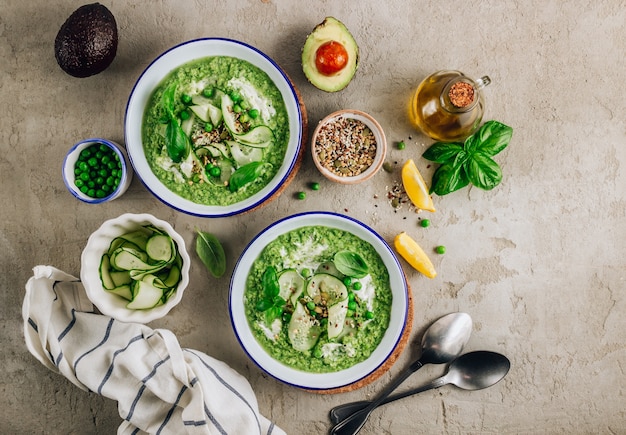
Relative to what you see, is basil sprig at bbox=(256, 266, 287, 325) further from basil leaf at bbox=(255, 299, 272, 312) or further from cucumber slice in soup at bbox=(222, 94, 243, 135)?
cucumber slice in soup at bbox=(222, 94, 243, 135)

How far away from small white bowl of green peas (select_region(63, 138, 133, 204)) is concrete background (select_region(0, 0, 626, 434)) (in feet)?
0.64

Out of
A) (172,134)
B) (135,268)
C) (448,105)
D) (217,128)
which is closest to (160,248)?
(135,268)

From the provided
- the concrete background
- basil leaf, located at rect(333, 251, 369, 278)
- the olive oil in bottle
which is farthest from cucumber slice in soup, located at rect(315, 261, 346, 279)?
the olive oil in bottle

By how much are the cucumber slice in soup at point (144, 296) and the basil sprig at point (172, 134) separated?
67cm

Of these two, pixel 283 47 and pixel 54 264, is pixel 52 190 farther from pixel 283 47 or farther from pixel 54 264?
pixel 283 47

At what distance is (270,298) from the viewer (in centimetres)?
267

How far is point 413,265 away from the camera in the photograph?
9.53 ft

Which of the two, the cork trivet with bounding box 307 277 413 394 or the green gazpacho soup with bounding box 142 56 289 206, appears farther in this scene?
the cork trivet with bounding box 307 277 413 394

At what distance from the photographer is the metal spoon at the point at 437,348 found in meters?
2.86

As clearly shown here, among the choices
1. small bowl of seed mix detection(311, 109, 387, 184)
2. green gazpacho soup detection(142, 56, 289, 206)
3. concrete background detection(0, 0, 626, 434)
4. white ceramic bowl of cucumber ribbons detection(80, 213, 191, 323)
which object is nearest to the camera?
white ceramic bowl of cucumber ribbons detection(80, 213, 191, 323)

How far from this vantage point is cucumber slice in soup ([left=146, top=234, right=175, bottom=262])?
8.64ft

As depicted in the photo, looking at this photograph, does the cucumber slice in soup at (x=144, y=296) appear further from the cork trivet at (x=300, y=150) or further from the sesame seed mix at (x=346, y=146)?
the sesame seed mix at (x=346, y=146)

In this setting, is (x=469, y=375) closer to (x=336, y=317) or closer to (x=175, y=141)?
(x=336, y=317)

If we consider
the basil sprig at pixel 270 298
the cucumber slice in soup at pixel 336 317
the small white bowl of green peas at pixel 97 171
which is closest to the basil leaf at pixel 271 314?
the basil sprig at pixel 270 298
